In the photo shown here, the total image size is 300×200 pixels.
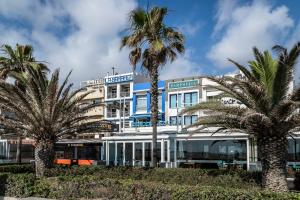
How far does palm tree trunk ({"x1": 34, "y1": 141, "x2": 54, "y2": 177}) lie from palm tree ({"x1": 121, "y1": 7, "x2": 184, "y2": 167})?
6.16m

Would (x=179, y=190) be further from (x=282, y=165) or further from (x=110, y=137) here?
(x=110, y=137)

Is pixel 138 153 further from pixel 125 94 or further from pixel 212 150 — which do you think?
pixel 125 94

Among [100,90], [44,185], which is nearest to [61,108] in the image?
[44,185]

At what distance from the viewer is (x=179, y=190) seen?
12383 millimetres

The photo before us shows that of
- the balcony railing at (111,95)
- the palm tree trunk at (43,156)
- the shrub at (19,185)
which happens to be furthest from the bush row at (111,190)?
the balcony railing at (111,95)

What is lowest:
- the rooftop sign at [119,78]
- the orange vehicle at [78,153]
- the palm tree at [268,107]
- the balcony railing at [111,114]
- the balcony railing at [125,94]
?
the orange vehicle at [78,153]

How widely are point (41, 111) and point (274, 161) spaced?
1062 centimetres

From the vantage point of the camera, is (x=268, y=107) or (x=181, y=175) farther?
(x=181, y=175)

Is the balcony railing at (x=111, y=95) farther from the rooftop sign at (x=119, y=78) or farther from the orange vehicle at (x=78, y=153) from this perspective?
the orange vehicle at (x=78, y=153)

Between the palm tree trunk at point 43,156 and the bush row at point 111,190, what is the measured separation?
284cm

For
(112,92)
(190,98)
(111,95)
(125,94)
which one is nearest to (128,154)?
(190,98)

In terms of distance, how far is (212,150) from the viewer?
1133 inches

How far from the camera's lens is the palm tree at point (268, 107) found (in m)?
12.9

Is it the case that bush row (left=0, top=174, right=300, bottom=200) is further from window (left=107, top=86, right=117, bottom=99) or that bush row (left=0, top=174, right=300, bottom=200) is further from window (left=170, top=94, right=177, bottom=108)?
window (left=107, top=86, right=117, bottom=99)
